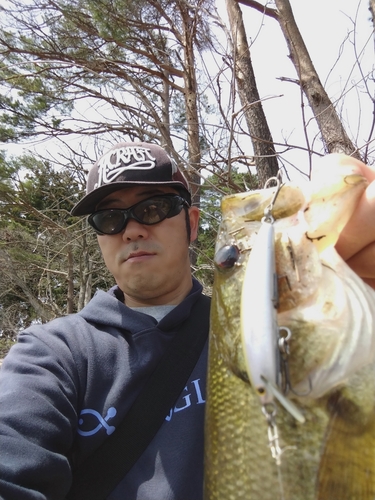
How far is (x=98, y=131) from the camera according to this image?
942 cm

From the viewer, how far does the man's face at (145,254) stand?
79.3 inches

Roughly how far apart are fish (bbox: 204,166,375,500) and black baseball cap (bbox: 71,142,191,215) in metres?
0.93

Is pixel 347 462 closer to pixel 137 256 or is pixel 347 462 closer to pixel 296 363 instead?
pixel 296 363

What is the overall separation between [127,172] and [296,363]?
1291mm

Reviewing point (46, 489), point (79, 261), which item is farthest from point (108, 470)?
point (79, 261)

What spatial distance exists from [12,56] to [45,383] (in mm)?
10082

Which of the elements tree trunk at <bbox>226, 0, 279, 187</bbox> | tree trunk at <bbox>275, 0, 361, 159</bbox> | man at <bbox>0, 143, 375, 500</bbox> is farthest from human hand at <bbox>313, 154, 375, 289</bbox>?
tree trunk at <bbox>226, 0, 279, 187</bbox>

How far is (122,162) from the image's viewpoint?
2027mm

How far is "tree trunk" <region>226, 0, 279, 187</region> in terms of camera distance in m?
5.81

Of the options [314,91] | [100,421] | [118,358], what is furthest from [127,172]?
[314,91]

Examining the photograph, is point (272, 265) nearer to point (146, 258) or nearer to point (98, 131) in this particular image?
point (146, 258)

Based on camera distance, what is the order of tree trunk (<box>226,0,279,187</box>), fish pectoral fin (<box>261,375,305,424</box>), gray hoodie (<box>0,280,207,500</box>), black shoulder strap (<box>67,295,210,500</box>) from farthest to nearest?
1. tree trunk (<box>226,0,279,187</box>)
2. black shoulder strap (<box>67,295,210,500</box>)
3. gray hoodie (<box>0,280,207,500</box>)
4. fish pectoral fin (<box>261,375,305,424</box>)

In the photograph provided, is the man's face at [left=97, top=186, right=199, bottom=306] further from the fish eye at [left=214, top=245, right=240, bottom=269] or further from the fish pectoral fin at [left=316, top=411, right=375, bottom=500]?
the fish pectoral fin at [left=316, top=411, right=375, bottom=500]

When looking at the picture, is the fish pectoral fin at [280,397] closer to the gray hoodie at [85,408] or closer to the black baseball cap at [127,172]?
the gray hoodie at [85,408]
